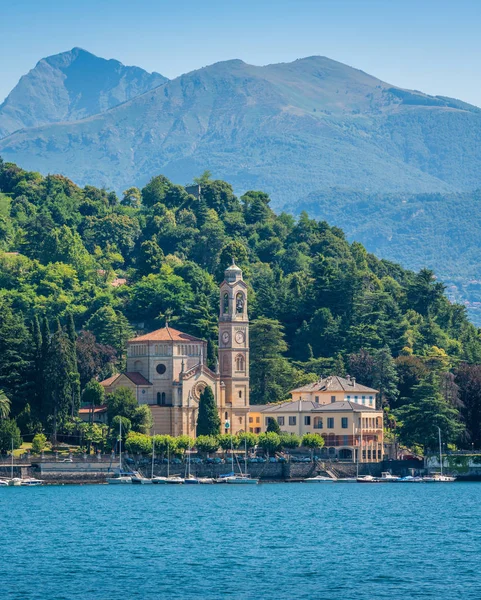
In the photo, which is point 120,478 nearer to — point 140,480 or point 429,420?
point 140,480

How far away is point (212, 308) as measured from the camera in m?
151

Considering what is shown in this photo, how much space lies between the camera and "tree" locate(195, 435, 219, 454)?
401 ft

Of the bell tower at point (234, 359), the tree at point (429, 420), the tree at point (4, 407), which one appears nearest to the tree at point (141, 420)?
the bell tower at point (234, 359)

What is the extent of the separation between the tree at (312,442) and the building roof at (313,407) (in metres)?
3.95

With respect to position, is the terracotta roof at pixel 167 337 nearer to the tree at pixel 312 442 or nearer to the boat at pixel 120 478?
the tree at pixel 312 442

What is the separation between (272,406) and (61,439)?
20287 mm

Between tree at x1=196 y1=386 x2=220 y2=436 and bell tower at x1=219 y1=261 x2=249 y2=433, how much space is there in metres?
4.08

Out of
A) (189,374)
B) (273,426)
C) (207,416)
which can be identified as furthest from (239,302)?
(207,416)

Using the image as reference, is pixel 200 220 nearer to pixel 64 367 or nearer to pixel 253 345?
pixel 253 345

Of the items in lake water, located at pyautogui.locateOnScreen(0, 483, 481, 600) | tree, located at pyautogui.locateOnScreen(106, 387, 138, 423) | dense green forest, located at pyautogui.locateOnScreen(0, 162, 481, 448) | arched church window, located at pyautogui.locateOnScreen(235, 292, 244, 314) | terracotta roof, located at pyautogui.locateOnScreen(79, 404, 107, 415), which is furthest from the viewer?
arched church window, located at pyautogui.locateOnScreen(235, 292, 244, 314)

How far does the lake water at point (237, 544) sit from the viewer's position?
62.4 meters

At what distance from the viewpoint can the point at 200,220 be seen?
193250 millimetres

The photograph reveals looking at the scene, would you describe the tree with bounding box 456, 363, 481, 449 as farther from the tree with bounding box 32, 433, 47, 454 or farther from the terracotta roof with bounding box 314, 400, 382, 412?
the tree with bounding box 32, 433, 47, 454

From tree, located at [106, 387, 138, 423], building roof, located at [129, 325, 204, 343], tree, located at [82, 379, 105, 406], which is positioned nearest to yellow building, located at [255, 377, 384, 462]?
building roof, located at [129, 325, 204, 343]
